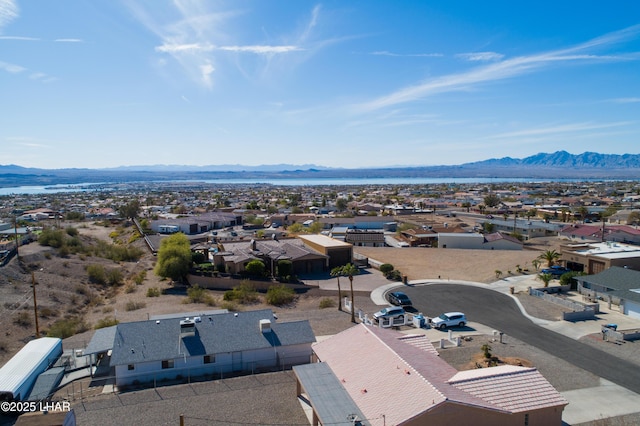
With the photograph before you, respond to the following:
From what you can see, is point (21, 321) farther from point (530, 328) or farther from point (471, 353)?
point (530, 328)

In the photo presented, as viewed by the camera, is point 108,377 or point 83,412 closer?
point 83,412

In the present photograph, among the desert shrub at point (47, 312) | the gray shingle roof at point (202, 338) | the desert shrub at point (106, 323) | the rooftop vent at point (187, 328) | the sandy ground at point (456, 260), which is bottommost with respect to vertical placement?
the sandy ground at point (456, 260)

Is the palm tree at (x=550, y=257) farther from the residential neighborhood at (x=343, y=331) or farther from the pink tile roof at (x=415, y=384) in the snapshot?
the pink tile roof at (x=415, y=384)

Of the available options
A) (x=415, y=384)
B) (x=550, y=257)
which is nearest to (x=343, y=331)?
(x=415, y=384)

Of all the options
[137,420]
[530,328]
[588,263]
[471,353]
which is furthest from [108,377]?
[588,263]

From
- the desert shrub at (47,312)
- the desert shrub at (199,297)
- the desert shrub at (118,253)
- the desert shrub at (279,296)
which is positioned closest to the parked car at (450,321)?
the desert shrub at (279,296)

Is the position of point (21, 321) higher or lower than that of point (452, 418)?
lower

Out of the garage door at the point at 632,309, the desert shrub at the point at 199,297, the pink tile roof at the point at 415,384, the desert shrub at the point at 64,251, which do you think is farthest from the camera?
the desert shrub at the point at 64,251
